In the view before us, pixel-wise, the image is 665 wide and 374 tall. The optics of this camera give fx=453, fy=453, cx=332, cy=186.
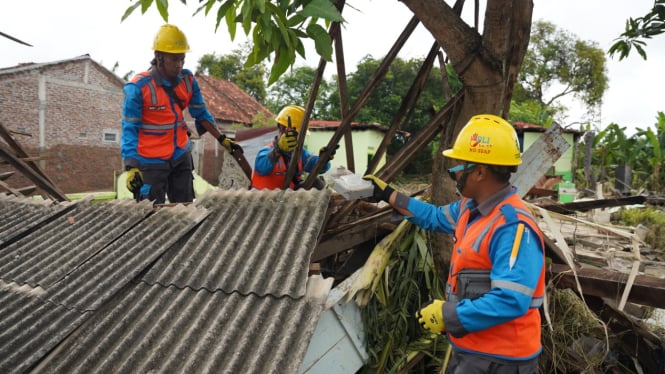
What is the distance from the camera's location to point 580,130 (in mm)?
20969

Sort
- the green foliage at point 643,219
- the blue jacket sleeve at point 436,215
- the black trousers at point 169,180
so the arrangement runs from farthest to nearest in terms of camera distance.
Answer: the green foliage at point 643,219 < the black trousers at point 169,180 < the blue jacket sleeve at point 436,215

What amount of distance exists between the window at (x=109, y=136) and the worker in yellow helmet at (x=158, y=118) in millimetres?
19200

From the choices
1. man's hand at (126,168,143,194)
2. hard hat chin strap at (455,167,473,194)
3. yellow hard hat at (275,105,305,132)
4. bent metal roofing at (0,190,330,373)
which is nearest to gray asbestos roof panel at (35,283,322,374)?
bent metal roofing at (0,190,330,373)

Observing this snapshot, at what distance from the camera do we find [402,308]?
304cm

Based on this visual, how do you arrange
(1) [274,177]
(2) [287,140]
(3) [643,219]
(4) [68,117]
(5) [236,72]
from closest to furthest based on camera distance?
1. (2) [287,140]
2. (1) [274,177]
3. (3) [643,219]
4. (4) [68,117]
5. (5) [236,72]

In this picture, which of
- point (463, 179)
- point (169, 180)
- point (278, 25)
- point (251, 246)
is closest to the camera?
point (278, 25)

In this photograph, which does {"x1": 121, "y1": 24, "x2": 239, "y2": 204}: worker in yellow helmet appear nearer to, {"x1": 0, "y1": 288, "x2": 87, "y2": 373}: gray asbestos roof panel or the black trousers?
the black trousers

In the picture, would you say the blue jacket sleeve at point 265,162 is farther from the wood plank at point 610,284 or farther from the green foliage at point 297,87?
the green foliage at point 297,87

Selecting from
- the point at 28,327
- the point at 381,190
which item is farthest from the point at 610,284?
the point at 28,327

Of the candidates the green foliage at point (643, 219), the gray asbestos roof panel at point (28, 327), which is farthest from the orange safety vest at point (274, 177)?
the green foliage at point (643, 219)

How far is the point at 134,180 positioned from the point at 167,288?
83.6 inches

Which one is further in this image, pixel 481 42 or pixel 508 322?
pixel 481 42

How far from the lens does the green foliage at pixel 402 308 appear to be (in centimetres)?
288

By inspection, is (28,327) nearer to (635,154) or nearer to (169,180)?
(169,180)
